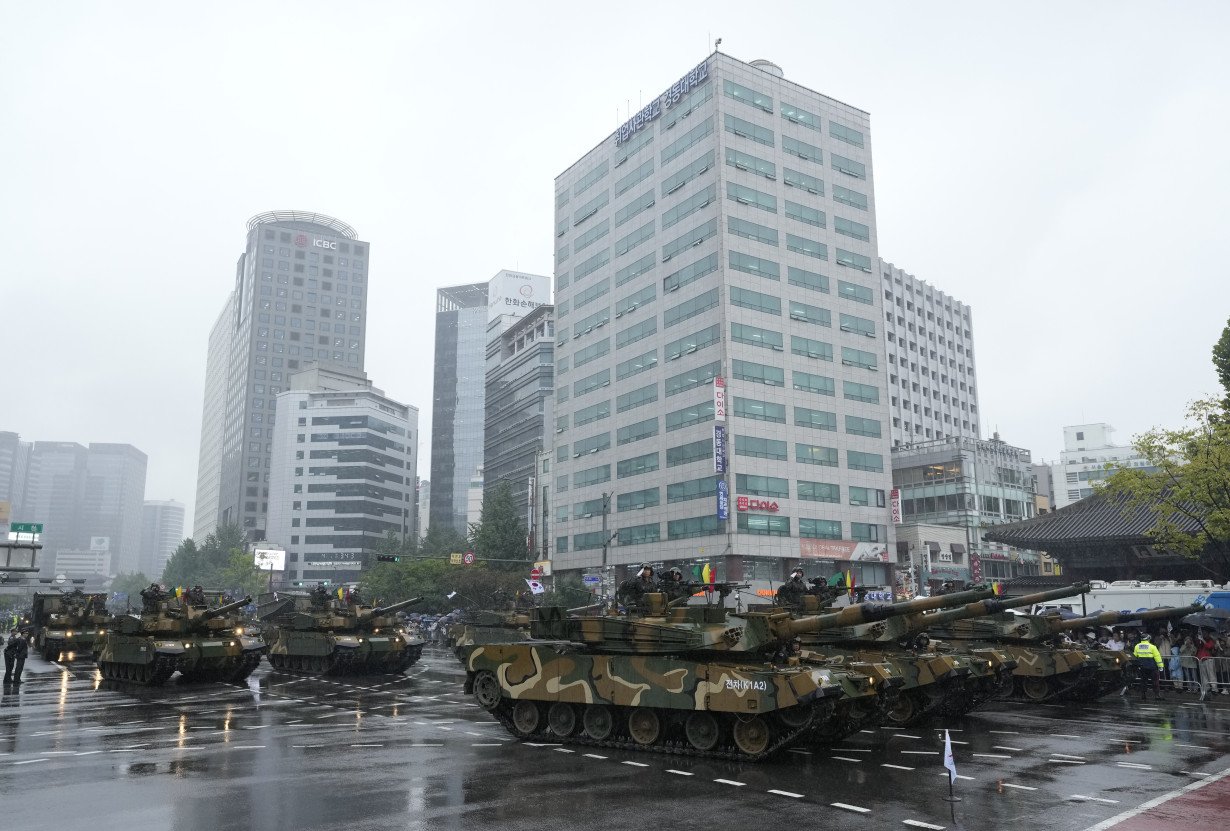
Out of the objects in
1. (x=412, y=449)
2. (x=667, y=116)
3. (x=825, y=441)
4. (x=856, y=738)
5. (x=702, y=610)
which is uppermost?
(x=667, y=116)

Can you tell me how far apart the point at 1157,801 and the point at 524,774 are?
8.59 m

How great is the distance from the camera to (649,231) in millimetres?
63344

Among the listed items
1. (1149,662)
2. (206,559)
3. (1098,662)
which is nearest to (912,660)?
(1098,662)

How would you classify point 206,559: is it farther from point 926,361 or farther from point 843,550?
point 926,361

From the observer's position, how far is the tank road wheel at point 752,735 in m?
14.9

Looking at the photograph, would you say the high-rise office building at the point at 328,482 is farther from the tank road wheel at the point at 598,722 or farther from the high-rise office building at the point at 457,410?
the tank road wheel at the point at 598,722

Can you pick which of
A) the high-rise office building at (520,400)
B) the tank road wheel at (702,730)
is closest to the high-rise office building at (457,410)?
the high-rise office building at (520,400)

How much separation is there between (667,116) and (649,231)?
25.6 feet

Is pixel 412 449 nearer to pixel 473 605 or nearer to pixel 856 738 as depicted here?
pixel 473 605

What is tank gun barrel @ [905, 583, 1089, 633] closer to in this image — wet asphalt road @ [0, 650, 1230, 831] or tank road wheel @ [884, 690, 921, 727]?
tank road wheel @ [884, 690, 921, 727]

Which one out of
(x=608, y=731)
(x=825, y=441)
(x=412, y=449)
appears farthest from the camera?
(x=412, y=449)

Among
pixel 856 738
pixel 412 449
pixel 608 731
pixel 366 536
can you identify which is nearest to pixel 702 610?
pixel 608 731

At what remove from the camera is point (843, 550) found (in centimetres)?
5828

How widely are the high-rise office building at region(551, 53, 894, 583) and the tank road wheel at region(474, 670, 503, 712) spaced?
3561cm
